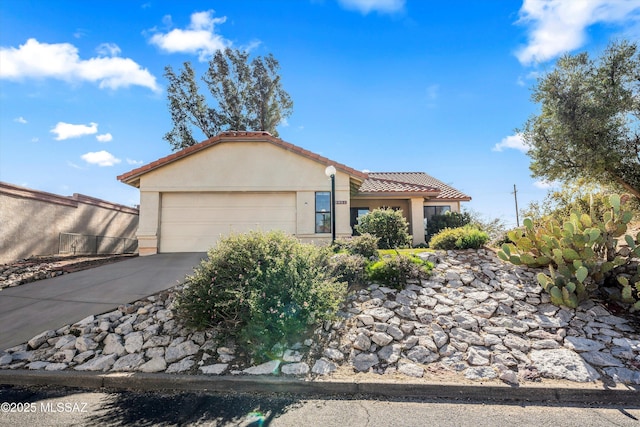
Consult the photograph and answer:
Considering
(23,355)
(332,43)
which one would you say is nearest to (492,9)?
(332,43)

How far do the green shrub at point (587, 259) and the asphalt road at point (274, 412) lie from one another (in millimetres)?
2510

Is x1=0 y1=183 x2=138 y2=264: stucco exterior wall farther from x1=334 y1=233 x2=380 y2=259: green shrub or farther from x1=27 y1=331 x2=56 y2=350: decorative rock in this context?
x1=334 y1=233 x2=380 y2=259: green shrub

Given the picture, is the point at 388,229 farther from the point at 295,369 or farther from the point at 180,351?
the point at 180,351

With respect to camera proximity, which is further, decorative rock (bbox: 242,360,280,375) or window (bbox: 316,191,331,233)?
window (bbox: 316,191,331,233)

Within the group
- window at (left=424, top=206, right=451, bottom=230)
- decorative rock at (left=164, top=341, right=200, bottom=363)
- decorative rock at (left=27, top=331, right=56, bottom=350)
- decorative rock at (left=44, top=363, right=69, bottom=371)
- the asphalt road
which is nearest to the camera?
the asphalt road

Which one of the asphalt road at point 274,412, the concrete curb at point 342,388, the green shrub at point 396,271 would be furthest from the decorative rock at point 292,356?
the green shrub at point 396,271

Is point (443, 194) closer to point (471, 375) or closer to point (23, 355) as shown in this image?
point (471, 375)

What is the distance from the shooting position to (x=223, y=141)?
13062mm

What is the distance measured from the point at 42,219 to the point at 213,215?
721 centimetres

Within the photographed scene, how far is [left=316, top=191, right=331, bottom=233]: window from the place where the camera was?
12.7 meters

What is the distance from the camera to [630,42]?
10.2 m

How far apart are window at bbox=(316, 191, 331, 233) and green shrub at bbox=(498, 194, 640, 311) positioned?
685 centimetres

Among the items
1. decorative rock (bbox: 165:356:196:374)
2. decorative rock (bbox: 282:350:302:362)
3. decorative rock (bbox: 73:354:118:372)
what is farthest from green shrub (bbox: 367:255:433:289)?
decorative rock (bbox: 73:354:118:372)

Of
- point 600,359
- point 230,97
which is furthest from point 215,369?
point 230,97
